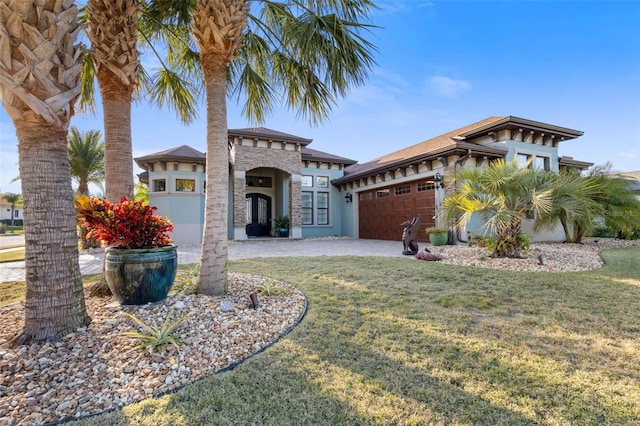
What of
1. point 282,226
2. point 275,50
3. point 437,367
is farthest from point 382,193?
point 437,367

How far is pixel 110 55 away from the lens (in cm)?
444

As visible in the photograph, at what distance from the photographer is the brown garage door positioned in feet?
41.5

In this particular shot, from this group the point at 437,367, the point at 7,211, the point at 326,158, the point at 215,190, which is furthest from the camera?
the point at 7,211

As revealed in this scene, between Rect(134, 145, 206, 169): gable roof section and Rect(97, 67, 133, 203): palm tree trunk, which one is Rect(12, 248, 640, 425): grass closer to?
Rect(97, 67, 133, 203): palm tree trunk

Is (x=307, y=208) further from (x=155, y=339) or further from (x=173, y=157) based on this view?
Result: (x=155, y=339)

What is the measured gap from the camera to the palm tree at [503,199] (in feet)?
23.7

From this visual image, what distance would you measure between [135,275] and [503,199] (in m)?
7.99

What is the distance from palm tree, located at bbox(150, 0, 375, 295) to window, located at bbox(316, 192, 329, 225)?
12.4m

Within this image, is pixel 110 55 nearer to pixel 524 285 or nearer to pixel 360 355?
pixel 360 355

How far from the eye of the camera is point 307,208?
17.4 meters

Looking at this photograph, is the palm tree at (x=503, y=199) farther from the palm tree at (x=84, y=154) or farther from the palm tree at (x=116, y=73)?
the palm tree at (x=84, y=154)

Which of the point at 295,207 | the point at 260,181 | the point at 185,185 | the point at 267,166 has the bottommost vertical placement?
the point at 295,207

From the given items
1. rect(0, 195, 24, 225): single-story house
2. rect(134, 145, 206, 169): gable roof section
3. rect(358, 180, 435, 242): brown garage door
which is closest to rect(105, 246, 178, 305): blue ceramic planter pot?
rect(358, 180, 435, 242): brown garage door

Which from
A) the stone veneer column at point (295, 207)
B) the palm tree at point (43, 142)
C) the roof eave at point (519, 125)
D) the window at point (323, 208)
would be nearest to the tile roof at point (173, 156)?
the stone veneer column at point (295, 207)
